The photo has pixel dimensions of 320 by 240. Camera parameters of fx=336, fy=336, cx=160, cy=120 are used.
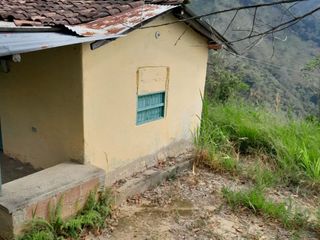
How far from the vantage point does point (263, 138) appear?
9211 mm

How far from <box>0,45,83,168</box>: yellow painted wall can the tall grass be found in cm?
350

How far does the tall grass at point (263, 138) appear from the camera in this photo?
7.82m

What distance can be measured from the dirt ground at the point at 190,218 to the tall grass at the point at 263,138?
90cm

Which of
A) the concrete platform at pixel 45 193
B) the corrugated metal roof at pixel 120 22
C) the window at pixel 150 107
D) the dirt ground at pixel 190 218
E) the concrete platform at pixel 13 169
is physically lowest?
the dirt ground at pixel 190 218

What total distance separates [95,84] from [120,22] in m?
1.13

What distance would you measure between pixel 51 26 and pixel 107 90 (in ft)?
4.92

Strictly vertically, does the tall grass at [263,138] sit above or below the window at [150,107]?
below

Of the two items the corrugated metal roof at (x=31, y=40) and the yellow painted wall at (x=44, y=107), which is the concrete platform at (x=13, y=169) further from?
the corrugated metal roof at (x=31, y=40)

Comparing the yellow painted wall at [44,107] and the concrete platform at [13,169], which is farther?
the concrete platform at [13,169]

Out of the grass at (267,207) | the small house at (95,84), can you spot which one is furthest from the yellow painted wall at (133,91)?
the grass at (267,207)

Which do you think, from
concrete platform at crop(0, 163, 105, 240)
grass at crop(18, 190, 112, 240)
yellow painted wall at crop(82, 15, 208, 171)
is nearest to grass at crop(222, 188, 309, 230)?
yellow painted wall at crop(82, 15, 208, 171)

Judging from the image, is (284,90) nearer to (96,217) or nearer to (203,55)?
(203,55)

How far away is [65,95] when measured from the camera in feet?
19.1

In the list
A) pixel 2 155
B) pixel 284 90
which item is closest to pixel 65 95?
pixel 2 155
